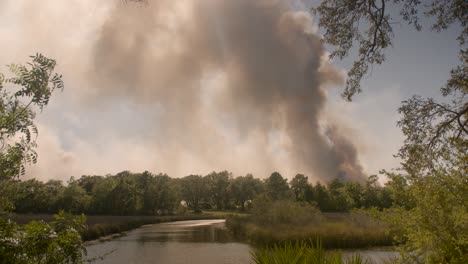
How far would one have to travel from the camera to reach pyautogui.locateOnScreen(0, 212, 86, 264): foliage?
12.0ft

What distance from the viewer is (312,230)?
24250 millimetres

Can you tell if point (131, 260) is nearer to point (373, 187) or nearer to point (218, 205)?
point (373, 187)

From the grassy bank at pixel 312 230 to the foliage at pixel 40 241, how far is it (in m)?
15.9

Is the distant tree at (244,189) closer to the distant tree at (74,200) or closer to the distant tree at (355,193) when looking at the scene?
the distant tree at (355,193)

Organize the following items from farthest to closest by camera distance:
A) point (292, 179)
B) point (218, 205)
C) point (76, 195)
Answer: point (218, 205), point (292, 179), point (76, 195)

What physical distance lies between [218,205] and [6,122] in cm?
12323

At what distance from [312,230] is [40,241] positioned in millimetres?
22848

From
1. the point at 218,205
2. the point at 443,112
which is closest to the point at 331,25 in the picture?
the point at 443,112

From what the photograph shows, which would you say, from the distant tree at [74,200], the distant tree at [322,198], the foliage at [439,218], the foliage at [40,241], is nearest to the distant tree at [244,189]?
the distant tree at [322,198]

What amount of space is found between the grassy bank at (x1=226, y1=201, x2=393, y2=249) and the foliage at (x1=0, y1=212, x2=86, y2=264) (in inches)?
626

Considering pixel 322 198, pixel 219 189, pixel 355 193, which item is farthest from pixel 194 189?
pixel 355 193

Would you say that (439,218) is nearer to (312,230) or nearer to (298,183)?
(312,230)

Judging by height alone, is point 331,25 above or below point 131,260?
above

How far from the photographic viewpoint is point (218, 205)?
124 metres
